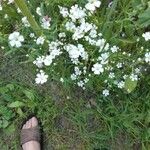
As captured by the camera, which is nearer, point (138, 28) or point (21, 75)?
point (138, 28)

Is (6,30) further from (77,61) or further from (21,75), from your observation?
(77,61)

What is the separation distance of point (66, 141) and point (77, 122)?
13 cm

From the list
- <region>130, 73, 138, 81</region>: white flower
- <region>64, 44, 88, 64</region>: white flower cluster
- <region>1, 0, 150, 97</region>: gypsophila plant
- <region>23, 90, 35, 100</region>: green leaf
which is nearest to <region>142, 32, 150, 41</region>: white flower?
<region>1, 0, 150, 97</region>: gypsophila plant

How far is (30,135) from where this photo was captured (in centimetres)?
236

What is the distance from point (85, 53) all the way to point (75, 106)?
36cm

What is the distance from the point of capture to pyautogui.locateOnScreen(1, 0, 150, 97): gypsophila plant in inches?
81.7

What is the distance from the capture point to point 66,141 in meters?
2.31

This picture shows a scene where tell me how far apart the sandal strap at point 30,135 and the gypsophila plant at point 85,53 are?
0.36 meters

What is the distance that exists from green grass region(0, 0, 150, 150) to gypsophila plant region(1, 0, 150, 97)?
43 millimetres

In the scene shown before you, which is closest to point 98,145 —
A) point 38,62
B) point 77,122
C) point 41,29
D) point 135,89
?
point 77,122

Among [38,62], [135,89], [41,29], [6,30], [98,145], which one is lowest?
[98,145]

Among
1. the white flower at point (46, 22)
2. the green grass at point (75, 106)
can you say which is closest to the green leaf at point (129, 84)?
the green grass at point (75, 106)

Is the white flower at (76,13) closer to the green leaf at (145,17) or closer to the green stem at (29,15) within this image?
the green stem at (29,15)

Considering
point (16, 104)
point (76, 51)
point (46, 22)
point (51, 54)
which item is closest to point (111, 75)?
point (76, 51)
